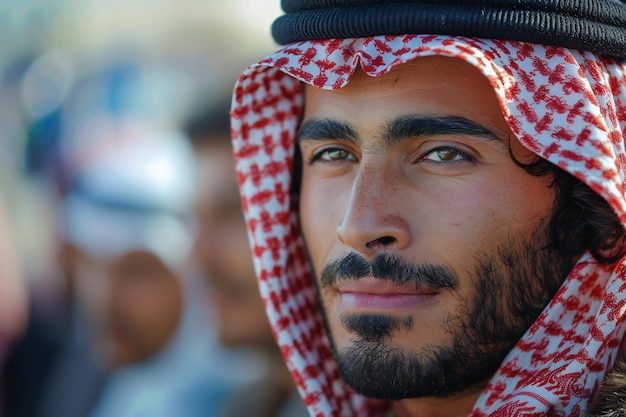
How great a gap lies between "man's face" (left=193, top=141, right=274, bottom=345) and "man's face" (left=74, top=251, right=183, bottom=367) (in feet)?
0.98

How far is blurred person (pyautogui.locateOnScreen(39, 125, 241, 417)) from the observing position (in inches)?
174

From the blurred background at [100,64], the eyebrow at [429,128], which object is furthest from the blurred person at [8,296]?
the eyebrow at [429,128]

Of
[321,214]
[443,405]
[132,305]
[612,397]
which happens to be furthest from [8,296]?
[612,397]

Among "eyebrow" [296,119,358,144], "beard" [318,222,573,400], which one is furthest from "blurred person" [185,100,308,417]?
"beard" [318,222,573,400]

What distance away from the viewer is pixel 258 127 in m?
2.94

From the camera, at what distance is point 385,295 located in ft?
7.68

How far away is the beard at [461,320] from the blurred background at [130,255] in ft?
6.40

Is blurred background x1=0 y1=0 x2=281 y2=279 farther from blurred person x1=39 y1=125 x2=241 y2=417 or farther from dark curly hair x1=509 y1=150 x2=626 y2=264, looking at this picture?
dark curly hair x1=509 y1=150 x2=626 y2=264

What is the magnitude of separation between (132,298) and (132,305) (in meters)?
0.04

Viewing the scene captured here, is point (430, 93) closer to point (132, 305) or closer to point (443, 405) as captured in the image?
point (443, 405)

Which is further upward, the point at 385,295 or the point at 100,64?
the point at 100,64

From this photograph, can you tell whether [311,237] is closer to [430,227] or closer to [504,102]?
[430,227]

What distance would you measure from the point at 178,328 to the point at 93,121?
1546 millimetres

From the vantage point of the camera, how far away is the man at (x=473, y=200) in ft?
7.29
